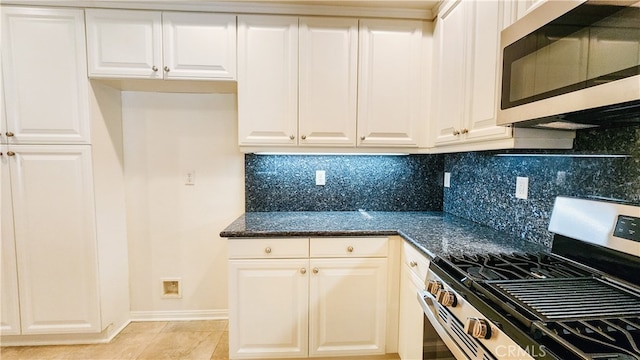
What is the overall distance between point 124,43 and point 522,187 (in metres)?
2.36

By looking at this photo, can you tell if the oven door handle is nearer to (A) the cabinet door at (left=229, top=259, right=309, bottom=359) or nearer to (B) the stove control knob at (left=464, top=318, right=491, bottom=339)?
(B) the stove control knob at (left=464, top=318, right=491, bottom=339)

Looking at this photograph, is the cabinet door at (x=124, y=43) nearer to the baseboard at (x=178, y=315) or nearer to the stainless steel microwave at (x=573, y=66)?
the baseboard at (x=178, y=315)

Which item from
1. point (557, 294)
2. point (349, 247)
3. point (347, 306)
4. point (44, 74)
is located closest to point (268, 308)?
point (347, 306)

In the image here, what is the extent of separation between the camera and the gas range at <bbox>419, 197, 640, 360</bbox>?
0.66 metres

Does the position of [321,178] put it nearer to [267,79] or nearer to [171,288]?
[267,79]

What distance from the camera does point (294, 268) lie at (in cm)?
168

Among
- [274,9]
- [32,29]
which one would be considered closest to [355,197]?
[274,9]

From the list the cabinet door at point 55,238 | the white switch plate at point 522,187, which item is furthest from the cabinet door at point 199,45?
the white switch plate at point 522,187

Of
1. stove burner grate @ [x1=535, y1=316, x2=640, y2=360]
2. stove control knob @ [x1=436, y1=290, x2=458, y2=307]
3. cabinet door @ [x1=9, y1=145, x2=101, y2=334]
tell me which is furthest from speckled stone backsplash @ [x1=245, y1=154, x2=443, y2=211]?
stove burner grate @ [x1=535, y1=316, x2=640, y2=360]

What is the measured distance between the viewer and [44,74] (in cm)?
178

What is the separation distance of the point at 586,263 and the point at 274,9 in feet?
6.49

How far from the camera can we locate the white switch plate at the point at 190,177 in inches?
88.0

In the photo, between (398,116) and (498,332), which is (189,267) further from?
(498,332)

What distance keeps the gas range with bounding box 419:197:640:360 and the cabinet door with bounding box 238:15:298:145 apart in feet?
3.98
